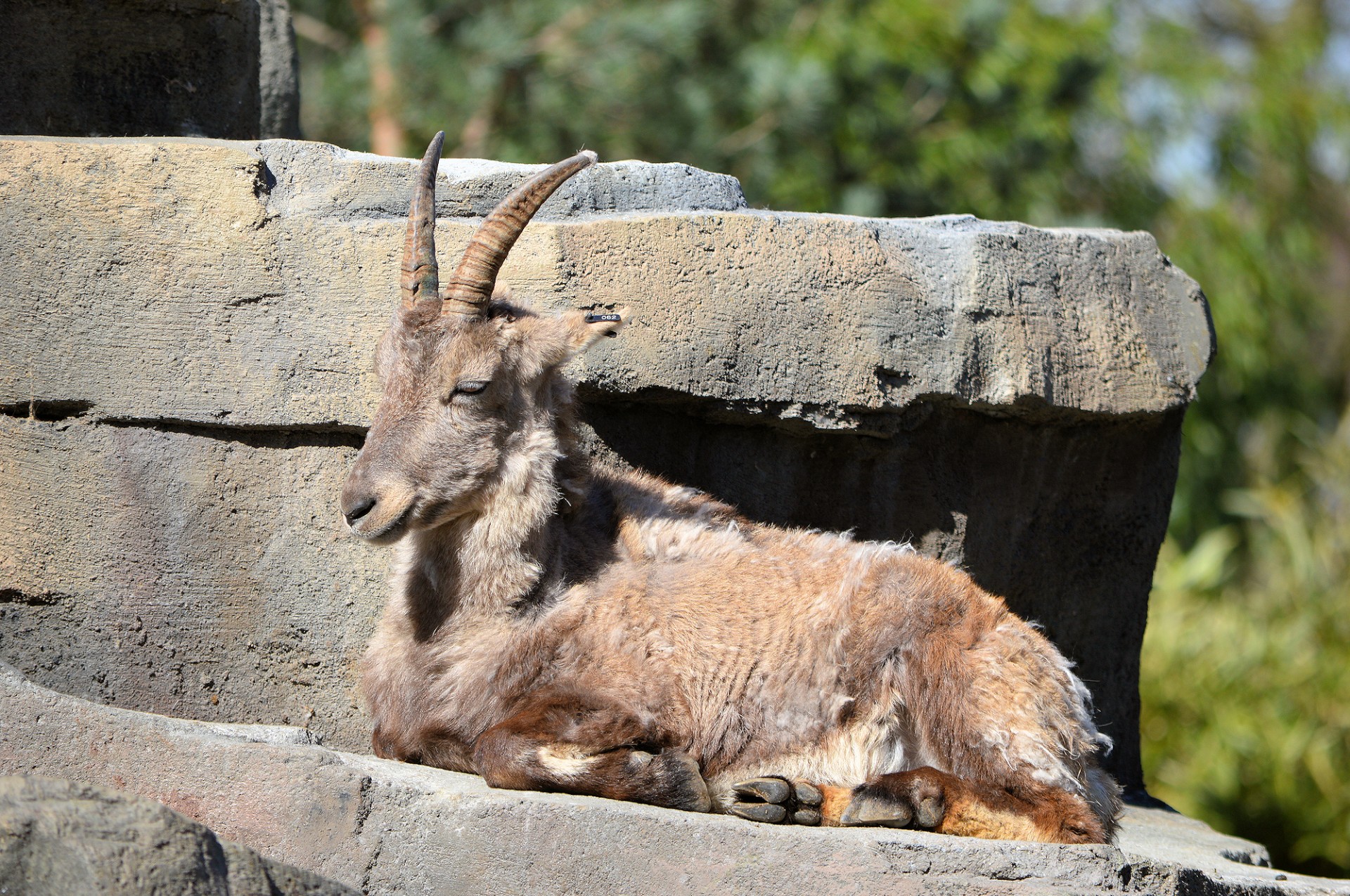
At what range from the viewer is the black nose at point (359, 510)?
3.98 meters

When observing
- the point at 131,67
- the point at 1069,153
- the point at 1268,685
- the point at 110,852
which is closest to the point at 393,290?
the point at 131,67

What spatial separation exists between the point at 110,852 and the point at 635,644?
159 cm

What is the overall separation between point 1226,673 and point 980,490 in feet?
17.5

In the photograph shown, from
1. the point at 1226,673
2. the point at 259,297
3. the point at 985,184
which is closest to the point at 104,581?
the point at 259,297

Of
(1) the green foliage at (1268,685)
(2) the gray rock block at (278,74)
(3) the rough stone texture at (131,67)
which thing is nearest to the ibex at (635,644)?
(3) the rough stone texture at (131,67)

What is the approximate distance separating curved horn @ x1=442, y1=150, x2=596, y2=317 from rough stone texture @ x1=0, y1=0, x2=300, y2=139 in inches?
86.3

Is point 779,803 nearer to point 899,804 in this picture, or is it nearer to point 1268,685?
point 899,804

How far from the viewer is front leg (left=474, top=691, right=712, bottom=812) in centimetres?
376

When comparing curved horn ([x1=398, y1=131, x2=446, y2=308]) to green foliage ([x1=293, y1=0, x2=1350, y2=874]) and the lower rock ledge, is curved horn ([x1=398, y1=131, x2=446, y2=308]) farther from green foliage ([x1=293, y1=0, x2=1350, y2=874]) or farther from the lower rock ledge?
green foliage ([x1=293, y1=0, x2=1350, y2=874])

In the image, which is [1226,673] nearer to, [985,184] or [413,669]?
[985,184]

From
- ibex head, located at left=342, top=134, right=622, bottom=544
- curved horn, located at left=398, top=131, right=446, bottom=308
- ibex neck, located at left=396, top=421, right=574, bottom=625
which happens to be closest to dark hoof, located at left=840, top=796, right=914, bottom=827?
ibex neck, located at left=396, top=421, right=574, bottom=625

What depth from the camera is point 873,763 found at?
4.09 metres

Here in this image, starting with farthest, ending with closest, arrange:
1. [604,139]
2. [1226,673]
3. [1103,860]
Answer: [604,139] → [1226,673] → [1103,860]

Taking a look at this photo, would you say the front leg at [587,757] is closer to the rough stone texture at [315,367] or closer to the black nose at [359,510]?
the black nose at [359,510]
